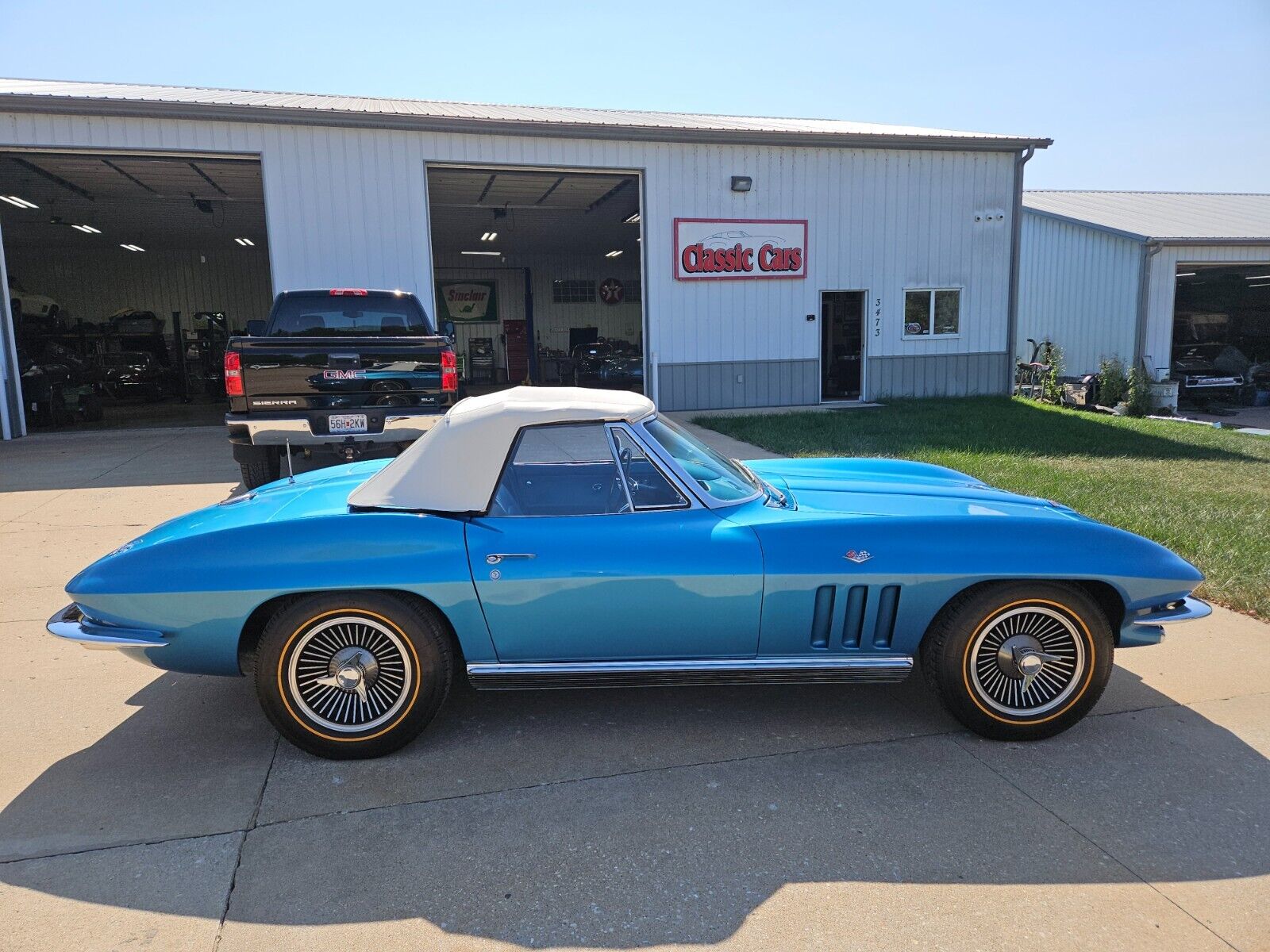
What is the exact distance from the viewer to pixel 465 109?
15.8 metres

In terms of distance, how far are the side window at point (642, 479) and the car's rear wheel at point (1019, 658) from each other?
1157 millimetres

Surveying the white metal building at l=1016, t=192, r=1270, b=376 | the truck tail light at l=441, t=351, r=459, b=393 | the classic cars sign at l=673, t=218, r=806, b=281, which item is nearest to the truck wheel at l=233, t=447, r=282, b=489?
the truck tail light at l=441, t=351, r=459, b=393

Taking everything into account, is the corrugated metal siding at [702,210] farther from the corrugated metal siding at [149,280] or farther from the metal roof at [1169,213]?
the corrugated metal siding at [149,280]

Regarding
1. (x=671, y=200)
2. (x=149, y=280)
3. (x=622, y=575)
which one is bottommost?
(x=622, y=575)

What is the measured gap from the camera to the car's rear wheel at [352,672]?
3225mm

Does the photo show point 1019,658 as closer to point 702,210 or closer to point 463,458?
point 463,458

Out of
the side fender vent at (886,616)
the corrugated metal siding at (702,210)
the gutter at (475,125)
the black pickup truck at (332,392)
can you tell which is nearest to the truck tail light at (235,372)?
the black pickup truck at (332,392)

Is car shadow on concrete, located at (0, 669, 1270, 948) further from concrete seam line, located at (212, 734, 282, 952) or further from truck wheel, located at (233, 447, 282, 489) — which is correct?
truck wheel, located at (233, 447, 282, 489)

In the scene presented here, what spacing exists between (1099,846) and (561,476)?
92.4 inches

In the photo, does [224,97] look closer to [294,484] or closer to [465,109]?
[465,109]

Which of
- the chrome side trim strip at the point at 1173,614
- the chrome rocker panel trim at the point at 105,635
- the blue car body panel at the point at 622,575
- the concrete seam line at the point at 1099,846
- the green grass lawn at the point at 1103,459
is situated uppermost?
the blue car body panel at the point at 622,575

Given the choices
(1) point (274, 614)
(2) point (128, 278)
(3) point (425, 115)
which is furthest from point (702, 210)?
(2) point (128, 278)

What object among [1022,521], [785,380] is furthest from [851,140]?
[1022,521]

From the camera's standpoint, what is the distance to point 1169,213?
22.0 metres
